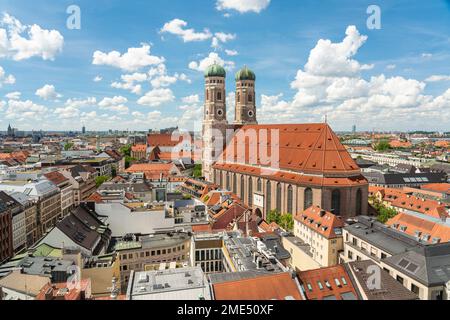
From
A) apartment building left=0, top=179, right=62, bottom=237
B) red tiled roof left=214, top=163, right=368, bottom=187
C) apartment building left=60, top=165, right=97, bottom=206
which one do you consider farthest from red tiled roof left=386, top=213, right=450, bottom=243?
apartment building left=60, top=165, right=97, bottom=206

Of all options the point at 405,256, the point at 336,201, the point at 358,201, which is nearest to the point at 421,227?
the point at 405,256

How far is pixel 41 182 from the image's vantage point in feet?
146

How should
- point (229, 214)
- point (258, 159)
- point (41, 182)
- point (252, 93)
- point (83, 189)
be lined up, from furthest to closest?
point (252, 93), point (83, 189), point (258, 159), point (41, 182), point (229, 214)

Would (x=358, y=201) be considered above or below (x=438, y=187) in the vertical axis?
above

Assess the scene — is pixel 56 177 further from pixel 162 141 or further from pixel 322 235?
pixel 162 141

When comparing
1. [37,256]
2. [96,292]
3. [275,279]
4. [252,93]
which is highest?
[252,93]

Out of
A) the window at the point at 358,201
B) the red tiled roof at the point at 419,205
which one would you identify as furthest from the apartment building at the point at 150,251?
the red tiled roof at the point at 419,205

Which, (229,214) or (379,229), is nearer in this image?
(379,229)

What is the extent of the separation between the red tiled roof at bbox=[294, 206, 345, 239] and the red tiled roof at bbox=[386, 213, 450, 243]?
564 centimetres

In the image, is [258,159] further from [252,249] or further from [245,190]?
[252,249]

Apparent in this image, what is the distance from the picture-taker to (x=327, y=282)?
1916 centimetres

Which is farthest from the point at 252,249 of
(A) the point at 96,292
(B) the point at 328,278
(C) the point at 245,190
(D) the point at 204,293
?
(C) the point at 245,190

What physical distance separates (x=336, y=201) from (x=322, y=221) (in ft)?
29.2

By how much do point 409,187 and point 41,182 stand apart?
191ft
